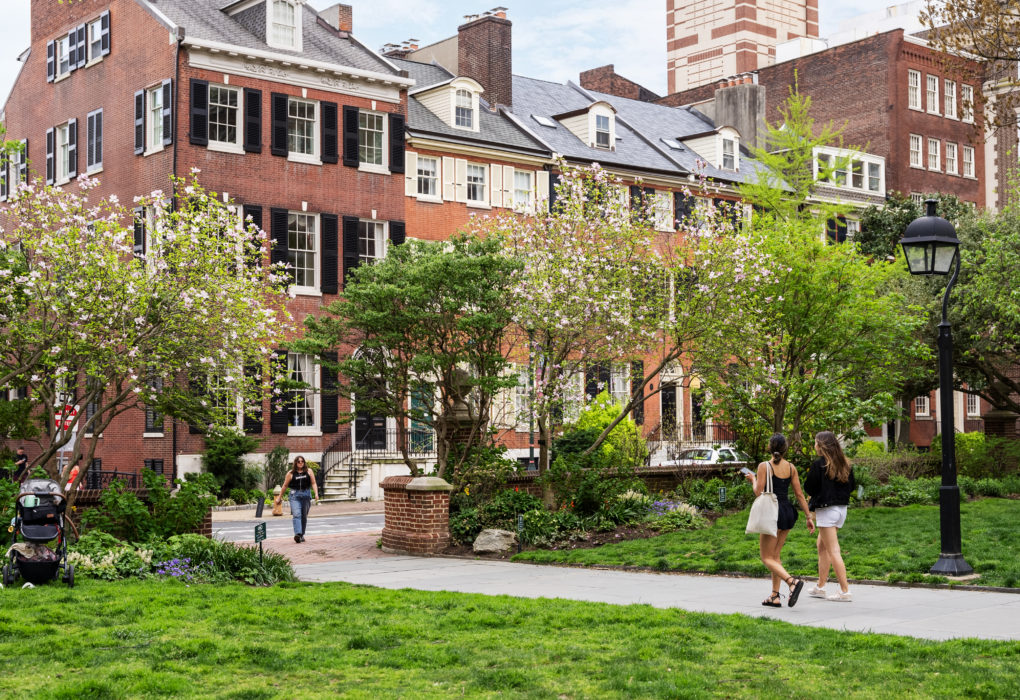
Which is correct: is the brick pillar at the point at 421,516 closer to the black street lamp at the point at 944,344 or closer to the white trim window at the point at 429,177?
the black street lamp at the point at 944,344

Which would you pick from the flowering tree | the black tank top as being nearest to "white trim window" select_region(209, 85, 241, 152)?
the flowering tree

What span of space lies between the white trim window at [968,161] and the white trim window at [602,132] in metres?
20.8

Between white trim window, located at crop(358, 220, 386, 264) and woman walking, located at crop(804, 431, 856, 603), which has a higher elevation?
white trim window, located at crop(358, 220, 386, 264)

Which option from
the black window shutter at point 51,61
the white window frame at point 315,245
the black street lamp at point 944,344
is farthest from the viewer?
the black window shutter at point 51,61

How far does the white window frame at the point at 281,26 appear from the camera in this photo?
34281mm

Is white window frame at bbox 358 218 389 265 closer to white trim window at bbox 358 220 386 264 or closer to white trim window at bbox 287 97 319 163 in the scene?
white trim window at bbox 358 220 386 264

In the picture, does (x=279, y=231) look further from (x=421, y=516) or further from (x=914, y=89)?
(x=914, y=89)

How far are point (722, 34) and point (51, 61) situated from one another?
264 ft

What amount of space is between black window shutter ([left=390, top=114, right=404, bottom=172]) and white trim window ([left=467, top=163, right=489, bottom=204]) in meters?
3.17

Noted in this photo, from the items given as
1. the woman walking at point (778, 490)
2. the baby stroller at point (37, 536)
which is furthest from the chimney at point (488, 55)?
the woman walking at point (778, 490)

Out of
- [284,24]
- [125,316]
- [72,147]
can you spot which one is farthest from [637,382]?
[72,147]

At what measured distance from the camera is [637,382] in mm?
25016

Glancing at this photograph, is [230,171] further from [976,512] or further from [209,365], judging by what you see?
[976,512]

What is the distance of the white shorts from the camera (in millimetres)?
11531
